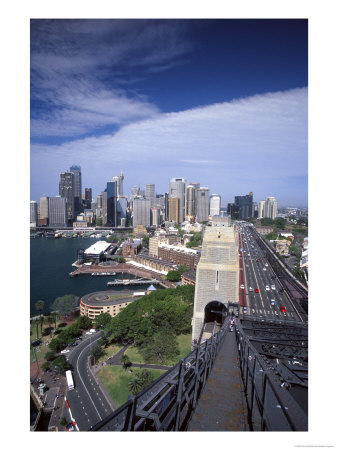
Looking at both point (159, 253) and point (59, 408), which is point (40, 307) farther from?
point (159, 253)

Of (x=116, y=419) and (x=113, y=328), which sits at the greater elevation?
(x=116, y=419)

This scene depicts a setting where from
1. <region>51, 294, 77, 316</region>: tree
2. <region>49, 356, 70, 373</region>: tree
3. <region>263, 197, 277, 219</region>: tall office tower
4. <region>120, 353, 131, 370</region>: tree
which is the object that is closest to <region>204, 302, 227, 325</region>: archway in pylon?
<region>120, 353, 131, 370</region>: tree

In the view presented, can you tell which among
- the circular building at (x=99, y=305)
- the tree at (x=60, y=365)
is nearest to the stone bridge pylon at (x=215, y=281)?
the tree at (x=60, y=365)

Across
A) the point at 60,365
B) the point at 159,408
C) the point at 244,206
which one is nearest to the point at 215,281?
the point at 60,365

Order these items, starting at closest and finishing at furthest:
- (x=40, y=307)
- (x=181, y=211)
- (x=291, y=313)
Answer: (x=291, y=313) < (x=40, y=307) < (x=181, y=211)

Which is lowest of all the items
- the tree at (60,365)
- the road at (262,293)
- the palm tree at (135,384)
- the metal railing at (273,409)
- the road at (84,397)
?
the road at (84,397)

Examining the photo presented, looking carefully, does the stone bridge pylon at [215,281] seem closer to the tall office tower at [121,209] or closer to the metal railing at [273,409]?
the metal railing at [273,409]

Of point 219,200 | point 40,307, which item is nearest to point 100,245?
point 40,307

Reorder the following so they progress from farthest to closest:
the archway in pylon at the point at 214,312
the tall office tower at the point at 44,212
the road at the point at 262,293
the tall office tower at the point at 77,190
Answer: the tall office tower at the point at 77,190 → the tall office tower at the point at 44,212 → the road at the point at 262,293 → the archway in pylon at the point at 214,312
